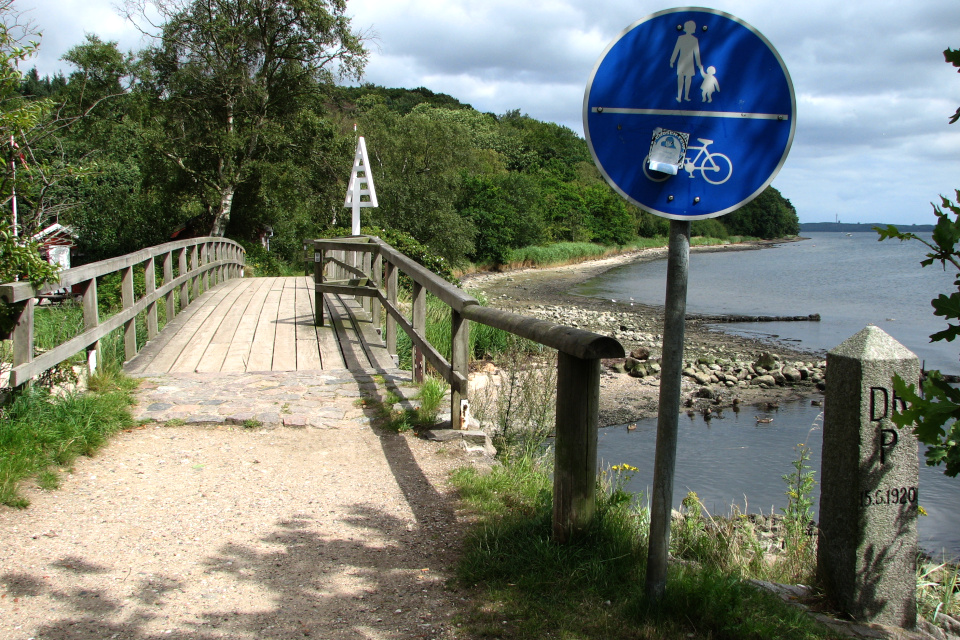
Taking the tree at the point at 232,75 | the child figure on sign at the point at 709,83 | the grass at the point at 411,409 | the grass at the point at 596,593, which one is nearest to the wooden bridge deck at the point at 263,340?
the grass at the point at 411,409

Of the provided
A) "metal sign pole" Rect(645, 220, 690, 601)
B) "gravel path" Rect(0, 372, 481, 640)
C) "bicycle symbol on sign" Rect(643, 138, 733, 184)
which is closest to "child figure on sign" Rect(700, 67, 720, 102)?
"bicycle symbol on sign" Rect(643, 138, 733, 184)

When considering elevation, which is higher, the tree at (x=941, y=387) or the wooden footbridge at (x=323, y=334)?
the tree at (x=941, y=387)

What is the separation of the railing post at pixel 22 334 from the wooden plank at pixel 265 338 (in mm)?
2527

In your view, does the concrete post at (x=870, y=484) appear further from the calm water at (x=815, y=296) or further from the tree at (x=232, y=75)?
the tree at (x=232, y=75)

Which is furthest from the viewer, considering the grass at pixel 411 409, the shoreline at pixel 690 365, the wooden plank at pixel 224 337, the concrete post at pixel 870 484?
the shoreline at pixel 690 365

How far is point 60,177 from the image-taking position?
667cm

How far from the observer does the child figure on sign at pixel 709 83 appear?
2.32 meters

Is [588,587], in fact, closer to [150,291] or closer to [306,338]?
[306,338]

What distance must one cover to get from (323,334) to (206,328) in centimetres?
160

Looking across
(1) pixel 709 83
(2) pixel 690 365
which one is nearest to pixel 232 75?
(2) pixel 690 365

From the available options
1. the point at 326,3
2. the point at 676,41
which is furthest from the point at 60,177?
the point at 326,3

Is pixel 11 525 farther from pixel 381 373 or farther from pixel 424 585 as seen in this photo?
pixel 381 373

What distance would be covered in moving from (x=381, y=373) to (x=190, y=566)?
3858 mm

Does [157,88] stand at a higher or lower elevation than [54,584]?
higher
